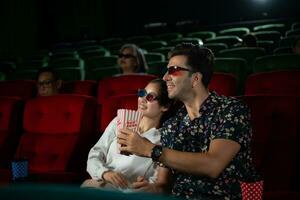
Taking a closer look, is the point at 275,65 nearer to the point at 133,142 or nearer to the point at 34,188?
the point at 133,142

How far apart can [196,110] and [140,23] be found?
6040 mm

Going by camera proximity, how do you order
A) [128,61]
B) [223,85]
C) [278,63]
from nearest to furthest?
[223,85], [278,63], [128,61]

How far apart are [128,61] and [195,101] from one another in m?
1.31

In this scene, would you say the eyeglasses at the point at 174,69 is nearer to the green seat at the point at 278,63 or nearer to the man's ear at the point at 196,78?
the man's ear at the point at 196,78

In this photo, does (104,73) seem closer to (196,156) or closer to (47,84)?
(47,84)

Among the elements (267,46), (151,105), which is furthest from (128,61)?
(267,46)

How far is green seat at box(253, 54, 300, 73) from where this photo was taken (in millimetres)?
2217

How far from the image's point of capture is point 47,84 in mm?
2324

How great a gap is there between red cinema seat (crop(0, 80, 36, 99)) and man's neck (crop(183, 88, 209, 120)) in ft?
5.16

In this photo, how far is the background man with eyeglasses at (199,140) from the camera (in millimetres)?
1062

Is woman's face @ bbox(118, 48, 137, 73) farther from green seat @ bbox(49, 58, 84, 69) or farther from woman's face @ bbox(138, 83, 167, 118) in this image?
green seat @ bbox(49, 58, 84, 69)

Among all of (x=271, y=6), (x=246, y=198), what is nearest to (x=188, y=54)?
(x=246, y=198)

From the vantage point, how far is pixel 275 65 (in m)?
2.31

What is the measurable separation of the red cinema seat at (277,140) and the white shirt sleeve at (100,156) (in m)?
0.44
